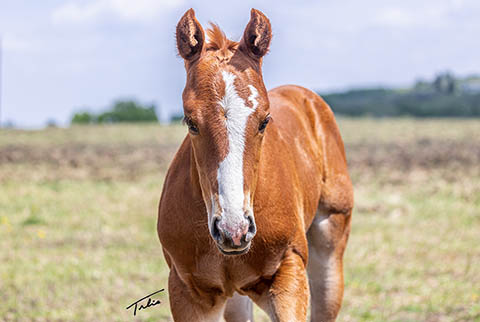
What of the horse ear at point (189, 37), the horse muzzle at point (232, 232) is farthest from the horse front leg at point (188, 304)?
the horse ear at point (189, 37)

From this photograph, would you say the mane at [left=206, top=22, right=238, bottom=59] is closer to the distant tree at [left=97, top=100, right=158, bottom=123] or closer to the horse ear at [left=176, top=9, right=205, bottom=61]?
the horse ear at [left=176, top=9, right=205, bottom=61]

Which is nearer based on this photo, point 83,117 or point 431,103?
point 431,103

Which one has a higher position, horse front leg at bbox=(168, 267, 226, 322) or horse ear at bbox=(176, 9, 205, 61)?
horse ear at bbox=(176, 9, 205, 61)

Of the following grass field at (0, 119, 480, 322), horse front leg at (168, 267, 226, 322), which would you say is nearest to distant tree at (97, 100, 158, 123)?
grass field at (0, 119, 480, 322)

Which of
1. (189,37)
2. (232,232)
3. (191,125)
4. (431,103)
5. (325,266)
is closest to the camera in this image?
(232,232)

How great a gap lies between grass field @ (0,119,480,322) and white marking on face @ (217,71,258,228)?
339 cm

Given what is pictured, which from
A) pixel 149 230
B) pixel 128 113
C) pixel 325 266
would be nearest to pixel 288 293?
pixel 325 266

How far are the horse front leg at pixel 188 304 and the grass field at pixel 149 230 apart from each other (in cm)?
236

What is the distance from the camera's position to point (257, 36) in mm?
3355

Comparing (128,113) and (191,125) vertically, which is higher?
(191,125)

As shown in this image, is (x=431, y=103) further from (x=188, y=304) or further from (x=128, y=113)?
(x=188, y=304)

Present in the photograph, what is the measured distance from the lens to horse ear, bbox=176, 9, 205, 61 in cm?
329

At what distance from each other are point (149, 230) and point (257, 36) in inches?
298

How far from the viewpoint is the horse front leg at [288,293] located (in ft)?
11.6
